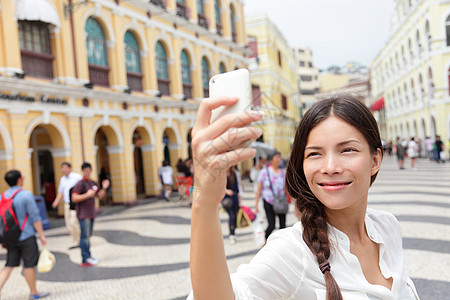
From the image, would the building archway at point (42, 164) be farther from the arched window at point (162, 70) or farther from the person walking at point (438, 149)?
the person walking at point (438, 149)

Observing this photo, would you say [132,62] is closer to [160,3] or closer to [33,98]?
[160,3]

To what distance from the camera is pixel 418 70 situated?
2839cm

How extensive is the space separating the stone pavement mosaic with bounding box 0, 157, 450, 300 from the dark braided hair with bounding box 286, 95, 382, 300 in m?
3.56

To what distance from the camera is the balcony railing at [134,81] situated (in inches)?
627

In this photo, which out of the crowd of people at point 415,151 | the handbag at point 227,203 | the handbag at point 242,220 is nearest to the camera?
the handbag at point 227,203

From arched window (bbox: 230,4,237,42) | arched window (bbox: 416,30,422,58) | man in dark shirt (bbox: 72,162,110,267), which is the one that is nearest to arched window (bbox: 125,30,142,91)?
arched window (bbox: 230,4,237,42)

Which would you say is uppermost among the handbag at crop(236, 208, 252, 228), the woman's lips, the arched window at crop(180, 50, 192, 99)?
the arched window at crop(180, 50, 192, 99)

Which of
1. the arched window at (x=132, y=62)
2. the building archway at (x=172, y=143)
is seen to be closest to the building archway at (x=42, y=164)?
the arched window at (x=132, y=62)

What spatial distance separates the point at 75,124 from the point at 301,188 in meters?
12.4

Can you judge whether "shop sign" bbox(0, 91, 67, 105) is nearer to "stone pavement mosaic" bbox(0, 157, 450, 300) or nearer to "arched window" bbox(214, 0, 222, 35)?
"stone pavement mosaic" bbox(0, 157, 450, 300)

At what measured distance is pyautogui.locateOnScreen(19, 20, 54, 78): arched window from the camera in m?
11.5

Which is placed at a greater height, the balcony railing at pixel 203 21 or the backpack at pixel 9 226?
the balcony railing at pixel 203 21

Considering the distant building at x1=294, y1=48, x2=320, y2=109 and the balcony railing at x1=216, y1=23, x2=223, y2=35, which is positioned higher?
the distant building at x1=294, y1=48, x2=320, y2=109

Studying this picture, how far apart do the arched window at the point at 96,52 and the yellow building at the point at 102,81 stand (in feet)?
0.12
